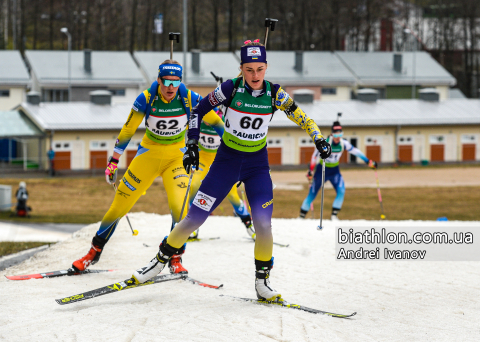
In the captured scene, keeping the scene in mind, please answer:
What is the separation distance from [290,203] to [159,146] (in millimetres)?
16395

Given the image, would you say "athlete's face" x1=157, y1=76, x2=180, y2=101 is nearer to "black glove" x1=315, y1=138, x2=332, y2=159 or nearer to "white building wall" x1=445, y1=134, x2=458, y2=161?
"black glove" x1=315, y1=138, x2=332, y2=159

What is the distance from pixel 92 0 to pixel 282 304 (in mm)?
70278

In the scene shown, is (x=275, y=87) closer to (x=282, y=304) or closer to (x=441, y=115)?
(x=282, y=304)

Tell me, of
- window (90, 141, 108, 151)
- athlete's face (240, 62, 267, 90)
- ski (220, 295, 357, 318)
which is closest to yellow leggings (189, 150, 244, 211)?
ski (220, 295, 357, 318)

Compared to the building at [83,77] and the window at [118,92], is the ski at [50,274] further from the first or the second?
the window at [118,92]

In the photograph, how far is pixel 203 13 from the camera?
6862 cm

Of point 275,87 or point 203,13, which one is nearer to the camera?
point 275,87

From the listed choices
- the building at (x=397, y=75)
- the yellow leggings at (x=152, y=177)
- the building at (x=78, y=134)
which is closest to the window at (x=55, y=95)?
the building at (x=78, y=134)

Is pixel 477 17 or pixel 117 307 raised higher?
pixel 477 17

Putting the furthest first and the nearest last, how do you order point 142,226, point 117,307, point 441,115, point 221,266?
point 441,115
point 142,226
point 221,266
point 117,307

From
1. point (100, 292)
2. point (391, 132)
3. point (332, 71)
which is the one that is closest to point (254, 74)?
point (100, 292)

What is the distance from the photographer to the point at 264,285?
6.39 meters

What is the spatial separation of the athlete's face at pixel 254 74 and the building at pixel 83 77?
45825 mm

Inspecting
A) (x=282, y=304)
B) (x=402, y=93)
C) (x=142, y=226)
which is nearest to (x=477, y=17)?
(x=402, y=93)
